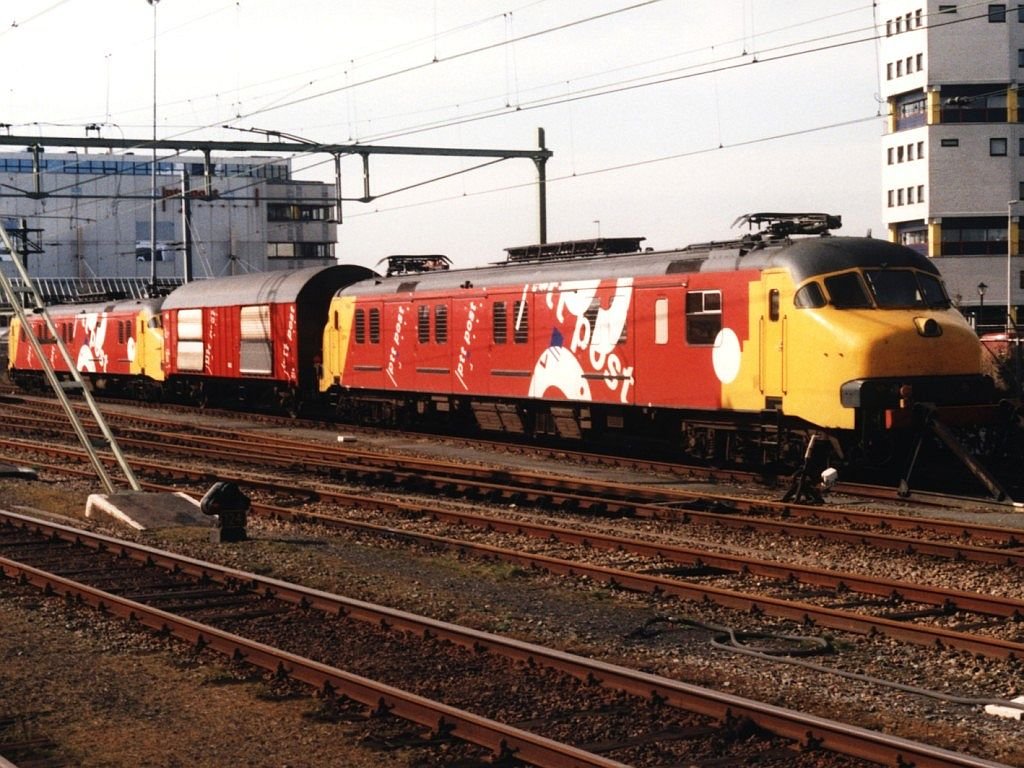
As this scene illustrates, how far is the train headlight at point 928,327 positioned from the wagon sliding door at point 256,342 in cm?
2050

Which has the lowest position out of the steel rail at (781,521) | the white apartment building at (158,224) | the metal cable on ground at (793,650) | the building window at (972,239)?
the metal cable on ground at (793,650)

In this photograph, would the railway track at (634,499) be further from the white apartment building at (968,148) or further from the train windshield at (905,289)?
the white apartment building at (968,148)

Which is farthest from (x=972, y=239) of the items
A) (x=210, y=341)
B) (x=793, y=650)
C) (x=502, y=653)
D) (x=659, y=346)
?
(x=502, y=653)

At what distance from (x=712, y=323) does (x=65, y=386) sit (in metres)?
9.56

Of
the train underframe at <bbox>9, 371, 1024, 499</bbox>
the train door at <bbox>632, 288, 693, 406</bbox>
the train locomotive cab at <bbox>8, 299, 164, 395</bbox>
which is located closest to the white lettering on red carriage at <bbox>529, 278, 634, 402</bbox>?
the train door at <bbox>632, 288, 693, 406</bbox>

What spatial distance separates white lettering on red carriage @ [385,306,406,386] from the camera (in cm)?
3100

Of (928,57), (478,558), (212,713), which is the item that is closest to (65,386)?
(478,558)

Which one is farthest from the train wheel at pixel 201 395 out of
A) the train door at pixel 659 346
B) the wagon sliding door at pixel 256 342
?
the train door at pixel 659 346

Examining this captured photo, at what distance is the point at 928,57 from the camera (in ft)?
254

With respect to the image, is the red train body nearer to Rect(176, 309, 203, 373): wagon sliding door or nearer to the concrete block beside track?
Rect(176, 309, 203, 373): wagon sliding door

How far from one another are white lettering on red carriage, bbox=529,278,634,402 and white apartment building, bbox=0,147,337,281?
8563 centimetres

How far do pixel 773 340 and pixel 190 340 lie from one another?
24.9 m

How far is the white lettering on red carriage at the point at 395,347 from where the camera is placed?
31.0 metres

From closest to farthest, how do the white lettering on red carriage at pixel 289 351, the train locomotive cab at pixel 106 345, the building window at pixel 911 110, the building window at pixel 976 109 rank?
1. the white lettering on red carriage at pixel 289 351
2. the train locomotive cab at pixel 106 345
3. the building window at pixel 976 109
4. the building window at pixel 911 110
